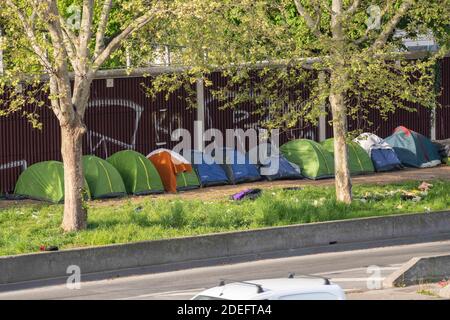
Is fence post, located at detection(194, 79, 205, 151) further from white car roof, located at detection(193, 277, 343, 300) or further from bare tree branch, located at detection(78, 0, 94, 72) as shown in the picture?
white car roof, located at detection(193, 277, 343, 300)

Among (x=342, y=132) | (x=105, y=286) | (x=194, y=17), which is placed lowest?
(x=105, y=286)

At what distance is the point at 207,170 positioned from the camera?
106 feet

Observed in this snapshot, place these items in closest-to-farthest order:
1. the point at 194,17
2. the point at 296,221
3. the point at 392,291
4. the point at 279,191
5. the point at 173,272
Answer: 1. the point at 392,291
2. the point at 173,272
3. the point at 194,17
4. the point at 296,221
5. the point at 279,191

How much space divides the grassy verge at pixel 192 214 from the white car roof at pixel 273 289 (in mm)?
11122

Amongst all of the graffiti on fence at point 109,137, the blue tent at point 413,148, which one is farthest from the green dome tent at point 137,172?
the blue tent at point 413,148

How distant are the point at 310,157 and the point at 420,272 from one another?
50.1ft

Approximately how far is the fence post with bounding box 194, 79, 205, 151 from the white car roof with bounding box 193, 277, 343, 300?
22.2 m

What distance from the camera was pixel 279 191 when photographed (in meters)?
29.8

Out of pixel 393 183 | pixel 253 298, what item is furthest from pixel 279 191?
pixel 253 298

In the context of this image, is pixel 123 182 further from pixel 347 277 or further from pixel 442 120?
pixel 442 120

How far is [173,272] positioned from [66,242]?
7.43 feet

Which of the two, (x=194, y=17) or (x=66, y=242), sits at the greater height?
(x=194, y=17)

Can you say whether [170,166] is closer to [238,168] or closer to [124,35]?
[238,168]

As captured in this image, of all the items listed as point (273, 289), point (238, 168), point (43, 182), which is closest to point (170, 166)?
point (238, 168)
